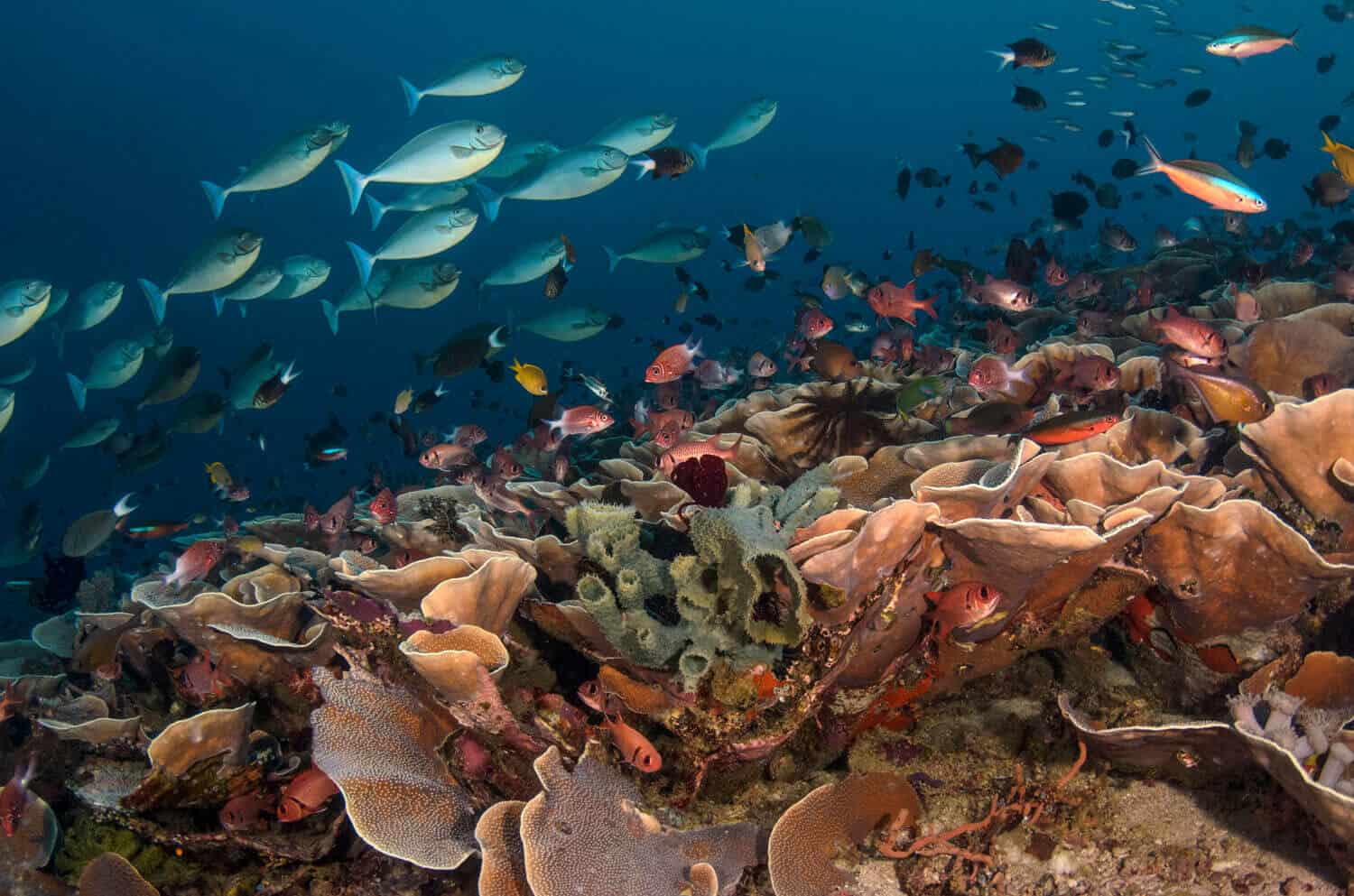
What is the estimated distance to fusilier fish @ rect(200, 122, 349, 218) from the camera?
24.4 feet

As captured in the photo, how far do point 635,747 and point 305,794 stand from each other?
1.28m

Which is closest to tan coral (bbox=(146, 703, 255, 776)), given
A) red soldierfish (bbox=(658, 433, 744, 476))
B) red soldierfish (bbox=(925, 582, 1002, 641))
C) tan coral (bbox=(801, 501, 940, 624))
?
red soldierfish (bbox=(658, 433, 744, 476))

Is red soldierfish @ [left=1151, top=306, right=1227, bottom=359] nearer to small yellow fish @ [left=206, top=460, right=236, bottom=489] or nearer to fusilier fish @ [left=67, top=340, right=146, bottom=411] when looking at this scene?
small yellow fish @ [left=206, top=460, right=236, bottom=489]

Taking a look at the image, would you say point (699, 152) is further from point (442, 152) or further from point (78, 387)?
point (78, 387)

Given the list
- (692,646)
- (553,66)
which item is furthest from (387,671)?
(553,66)

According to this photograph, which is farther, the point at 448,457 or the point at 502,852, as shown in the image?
the point at 448,457

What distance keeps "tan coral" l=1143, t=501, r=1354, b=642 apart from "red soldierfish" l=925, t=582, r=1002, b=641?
68cm

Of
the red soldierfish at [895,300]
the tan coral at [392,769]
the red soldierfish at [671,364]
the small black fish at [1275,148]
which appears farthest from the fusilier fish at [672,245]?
the small black fish at [1275,148]

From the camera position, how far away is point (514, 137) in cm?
1177

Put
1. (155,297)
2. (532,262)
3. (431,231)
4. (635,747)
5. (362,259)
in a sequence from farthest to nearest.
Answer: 1. (532,262)
2. (155,297)
3. (362,259)
4. (431,231)
5. (635,747)

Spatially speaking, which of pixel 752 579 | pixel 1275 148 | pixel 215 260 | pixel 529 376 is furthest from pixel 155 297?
pixel 1275 148

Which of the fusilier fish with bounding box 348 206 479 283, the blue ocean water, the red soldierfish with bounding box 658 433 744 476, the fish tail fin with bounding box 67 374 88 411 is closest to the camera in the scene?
the red soldierfish with bounding box 658 433 744 476

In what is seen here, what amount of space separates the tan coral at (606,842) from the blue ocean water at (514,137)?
12.2 m

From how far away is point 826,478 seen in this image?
2785mm
